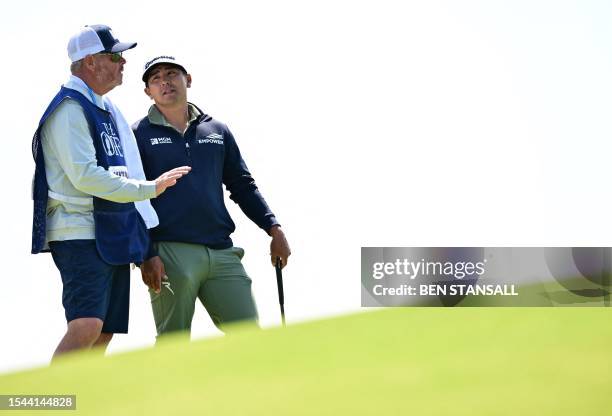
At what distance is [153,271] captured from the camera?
5.65 metres

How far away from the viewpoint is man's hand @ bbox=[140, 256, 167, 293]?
5645mm

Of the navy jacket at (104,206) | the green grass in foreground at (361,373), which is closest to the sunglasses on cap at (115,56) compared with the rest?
the navy jacket at (104,206)

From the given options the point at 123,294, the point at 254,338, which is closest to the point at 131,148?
the point at 123,294

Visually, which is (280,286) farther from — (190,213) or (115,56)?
(115,56)

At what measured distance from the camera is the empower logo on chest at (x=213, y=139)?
6.06 meters

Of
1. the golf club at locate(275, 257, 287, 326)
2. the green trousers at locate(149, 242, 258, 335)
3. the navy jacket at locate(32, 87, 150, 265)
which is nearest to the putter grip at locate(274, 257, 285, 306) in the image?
the golf club at locate(275, 257, 287, 326)

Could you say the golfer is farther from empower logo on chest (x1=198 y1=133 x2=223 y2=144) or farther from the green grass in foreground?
the green grass in foreground

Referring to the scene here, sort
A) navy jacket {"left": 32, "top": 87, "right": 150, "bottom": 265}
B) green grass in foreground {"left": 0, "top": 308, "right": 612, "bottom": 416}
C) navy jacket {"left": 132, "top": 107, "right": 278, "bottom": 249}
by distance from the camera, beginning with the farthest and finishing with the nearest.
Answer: navy jacket {"left": 132, "top": 107, "right": 278, "bottom": 249} < navy jacket {"left": 32, "top": 87, "right": 150, "bottom": 265} < green grass in foreground {"left": 0, "top": 308, "right": 612, "bottom": 416}

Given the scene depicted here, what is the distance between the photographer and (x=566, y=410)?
13.4 feet

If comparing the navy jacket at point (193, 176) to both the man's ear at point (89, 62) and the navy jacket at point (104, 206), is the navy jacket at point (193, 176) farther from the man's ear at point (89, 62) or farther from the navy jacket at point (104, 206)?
the man's ear at point (89, 62)
